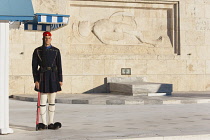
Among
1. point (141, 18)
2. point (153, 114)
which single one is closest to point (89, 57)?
point (141, 18)

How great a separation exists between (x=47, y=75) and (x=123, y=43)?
40.3 feet

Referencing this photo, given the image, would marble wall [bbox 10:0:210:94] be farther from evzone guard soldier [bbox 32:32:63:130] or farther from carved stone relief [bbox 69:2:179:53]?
evzone guard soldier [bbox 32:32:63:130]

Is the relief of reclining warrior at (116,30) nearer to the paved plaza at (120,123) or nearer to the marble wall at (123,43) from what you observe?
the marble wall at (123,43)

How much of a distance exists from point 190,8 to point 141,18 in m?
2.33

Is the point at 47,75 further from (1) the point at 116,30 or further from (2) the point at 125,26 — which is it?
(2) the point at 125,26

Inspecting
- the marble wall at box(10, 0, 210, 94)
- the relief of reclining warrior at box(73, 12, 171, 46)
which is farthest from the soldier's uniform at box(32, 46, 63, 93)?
the relief of reclining warrior at box(73, 12, 171, 46)

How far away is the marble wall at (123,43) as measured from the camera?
757 inches

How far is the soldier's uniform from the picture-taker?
882 cm

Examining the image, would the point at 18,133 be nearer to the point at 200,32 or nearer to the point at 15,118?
the point at 15,118

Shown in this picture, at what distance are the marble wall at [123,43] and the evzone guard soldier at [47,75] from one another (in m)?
10.2

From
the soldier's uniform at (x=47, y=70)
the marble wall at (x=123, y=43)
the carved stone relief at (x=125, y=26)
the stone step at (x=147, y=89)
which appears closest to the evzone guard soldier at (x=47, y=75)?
the soldier's uniform at (x=47, y=70)

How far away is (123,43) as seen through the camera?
20.9 metres

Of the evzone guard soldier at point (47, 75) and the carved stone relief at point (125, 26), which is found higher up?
the carved stone relief at point (125, 26)

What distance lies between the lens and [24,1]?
8211 mm
